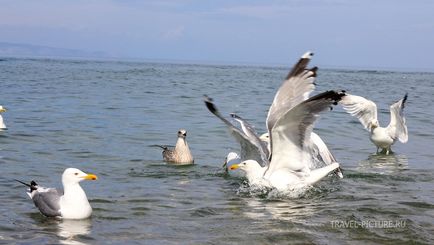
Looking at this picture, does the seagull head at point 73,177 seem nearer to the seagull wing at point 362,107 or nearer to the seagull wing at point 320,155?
the seagull wing at point 320,155

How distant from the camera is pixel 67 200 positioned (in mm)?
7219

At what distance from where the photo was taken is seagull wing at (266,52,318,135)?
8586 mm

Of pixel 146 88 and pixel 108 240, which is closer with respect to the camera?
pixel 108 240

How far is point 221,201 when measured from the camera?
Result: 8453mm

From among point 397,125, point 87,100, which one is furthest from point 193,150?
point 87,100

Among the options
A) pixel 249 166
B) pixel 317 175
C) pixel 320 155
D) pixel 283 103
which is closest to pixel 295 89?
pixel 283 103

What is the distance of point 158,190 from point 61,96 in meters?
15.6

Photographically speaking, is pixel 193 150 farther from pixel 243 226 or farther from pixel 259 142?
pixel 243 226

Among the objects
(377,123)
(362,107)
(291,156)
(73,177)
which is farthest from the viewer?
(362,107)

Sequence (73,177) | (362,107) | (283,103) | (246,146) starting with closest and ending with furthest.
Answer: (73,177) → (283,103) → (246,146) → (362,107)

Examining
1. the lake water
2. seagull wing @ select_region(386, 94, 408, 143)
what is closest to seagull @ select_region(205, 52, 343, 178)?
the lake water

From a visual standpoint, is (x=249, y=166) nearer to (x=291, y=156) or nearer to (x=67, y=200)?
(x=291, y=156)

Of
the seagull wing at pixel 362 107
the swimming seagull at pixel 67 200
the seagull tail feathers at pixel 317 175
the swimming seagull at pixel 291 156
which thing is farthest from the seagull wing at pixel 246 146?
the seagull wing at pixel 362 107

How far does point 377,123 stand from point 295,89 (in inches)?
242
